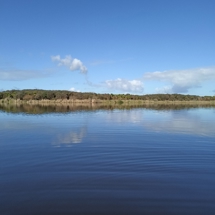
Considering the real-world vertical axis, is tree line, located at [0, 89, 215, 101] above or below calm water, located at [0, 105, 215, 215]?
above

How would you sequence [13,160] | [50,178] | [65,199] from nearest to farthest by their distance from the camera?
[65,199]
[50,178]
[13,160]

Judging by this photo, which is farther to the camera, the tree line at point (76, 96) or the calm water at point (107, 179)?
the tree line at point (76, 96)

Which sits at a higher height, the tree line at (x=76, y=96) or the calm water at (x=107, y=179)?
the tree line at (x=76, y=96)

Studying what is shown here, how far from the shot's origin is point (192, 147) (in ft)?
45.2

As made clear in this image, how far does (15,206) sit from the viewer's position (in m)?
6.08

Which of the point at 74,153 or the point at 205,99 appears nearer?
the point at 74,153

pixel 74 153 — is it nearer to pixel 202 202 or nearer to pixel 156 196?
pixel 156 196

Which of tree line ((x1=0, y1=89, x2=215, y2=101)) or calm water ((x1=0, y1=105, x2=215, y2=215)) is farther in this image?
tree line ((x1=0, y1=89, x2=215, y2=101))

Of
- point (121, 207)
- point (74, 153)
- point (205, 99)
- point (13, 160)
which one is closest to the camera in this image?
point (121, 207)

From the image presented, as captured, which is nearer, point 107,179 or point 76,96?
point 107,179

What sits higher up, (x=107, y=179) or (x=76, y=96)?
(x=76, y=96)

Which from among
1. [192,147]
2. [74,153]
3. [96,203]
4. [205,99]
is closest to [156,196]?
[96,203]

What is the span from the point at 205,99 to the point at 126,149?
181 metres

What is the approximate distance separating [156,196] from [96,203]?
5.82 ft
